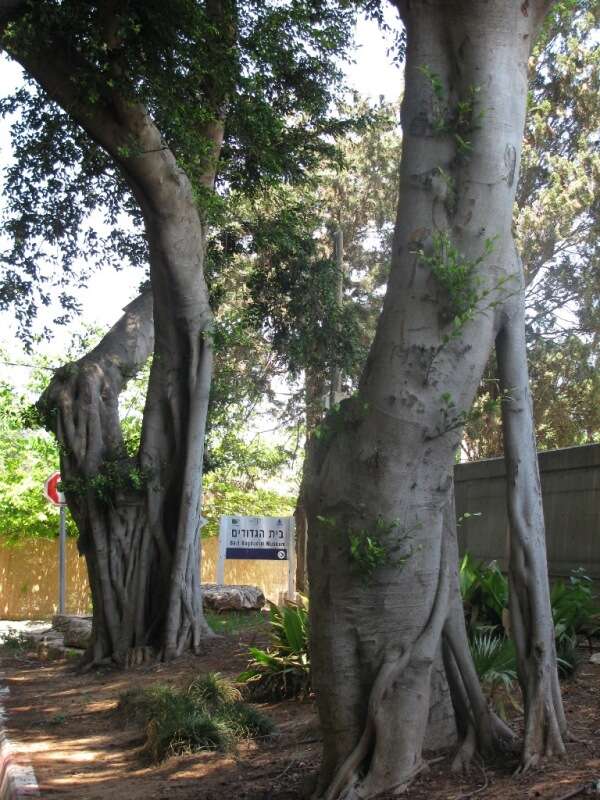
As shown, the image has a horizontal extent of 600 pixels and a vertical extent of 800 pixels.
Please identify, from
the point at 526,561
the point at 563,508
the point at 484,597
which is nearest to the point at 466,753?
the point at 526,561

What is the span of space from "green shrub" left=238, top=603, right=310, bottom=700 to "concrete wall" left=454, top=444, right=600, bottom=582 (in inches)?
128

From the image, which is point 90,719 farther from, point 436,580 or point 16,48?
point 16,48

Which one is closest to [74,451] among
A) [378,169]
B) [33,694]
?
[33,694]

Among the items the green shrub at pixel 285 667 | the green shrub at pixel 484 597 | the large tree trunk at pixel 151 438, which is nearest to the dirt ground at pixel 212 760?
the green shrub at pixel 285 667

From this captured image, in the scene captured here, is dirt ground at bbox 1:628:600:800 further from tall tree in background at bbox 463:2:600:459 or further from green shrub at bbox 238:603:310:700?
tall tree in background at bbox 463:2:600:459

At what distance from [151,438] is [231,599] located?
4754mm

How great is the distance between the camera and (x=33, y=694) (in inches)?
410

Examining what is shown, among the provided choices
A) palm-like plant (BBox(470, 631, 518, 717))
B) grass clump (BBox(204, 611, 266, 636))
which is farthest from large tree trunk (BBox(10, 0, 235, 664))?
palm-like plant (BBox(470, 631, 518, 717))

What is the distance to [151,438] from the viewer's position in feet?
39.7

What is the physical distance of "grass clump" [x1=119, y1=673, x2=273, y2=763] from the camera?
6.79m

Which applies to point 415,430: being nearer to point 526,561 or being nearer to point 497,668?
point 526,561

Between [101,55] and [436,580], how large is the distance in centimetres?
781

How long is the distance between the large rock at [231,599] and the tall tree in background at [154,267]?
12.8 feet

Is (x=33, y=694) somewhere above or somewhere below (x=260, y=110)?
below
